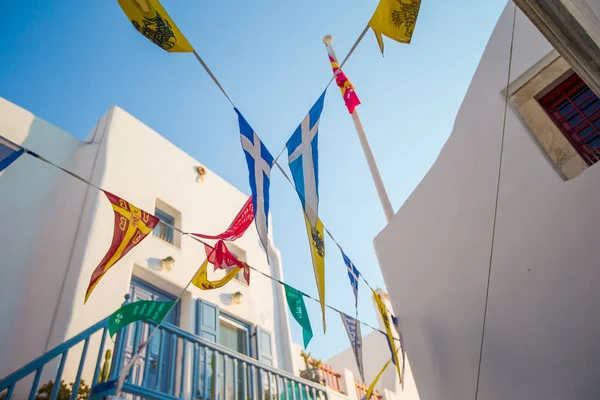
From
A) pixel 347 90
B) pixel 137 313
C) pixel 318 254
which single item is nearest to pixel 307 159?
pixel 318 254

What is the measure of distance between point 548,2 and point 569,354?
3473 mm

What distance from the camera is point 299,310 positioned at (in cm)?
532

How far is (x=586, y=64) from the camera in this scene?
8.50ft

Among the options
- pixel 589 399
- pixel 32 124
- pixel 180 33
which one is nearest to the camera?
pixel 180 33

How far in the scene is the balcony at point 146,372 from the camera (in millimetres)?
3932

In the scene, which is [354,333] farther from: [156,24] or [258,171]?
[156,24]

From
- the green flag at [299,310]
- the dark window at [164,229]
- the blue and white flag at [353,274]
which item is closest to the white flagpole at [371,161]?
the blue and white flag at [353,274]

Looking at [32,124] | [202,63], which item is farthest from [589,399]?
[32,124]

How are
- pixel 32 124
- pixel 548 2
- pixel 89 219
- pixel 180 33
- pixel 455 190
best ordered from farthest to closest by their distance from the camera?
pixel 32 124 < pixel 89 219 < pixel 455 190 < pixel 180 33 < pixel 548 2

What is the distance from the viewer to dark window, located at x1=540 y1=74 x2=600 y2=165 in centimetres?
499

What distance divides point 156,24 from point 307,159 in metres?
1.79

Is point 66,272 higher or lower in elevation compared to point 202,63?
higher

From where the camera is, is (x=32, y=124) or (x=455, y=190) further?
(x=32, y=124)

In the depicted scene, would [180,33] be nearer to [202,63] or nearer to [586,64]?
[202,63]
